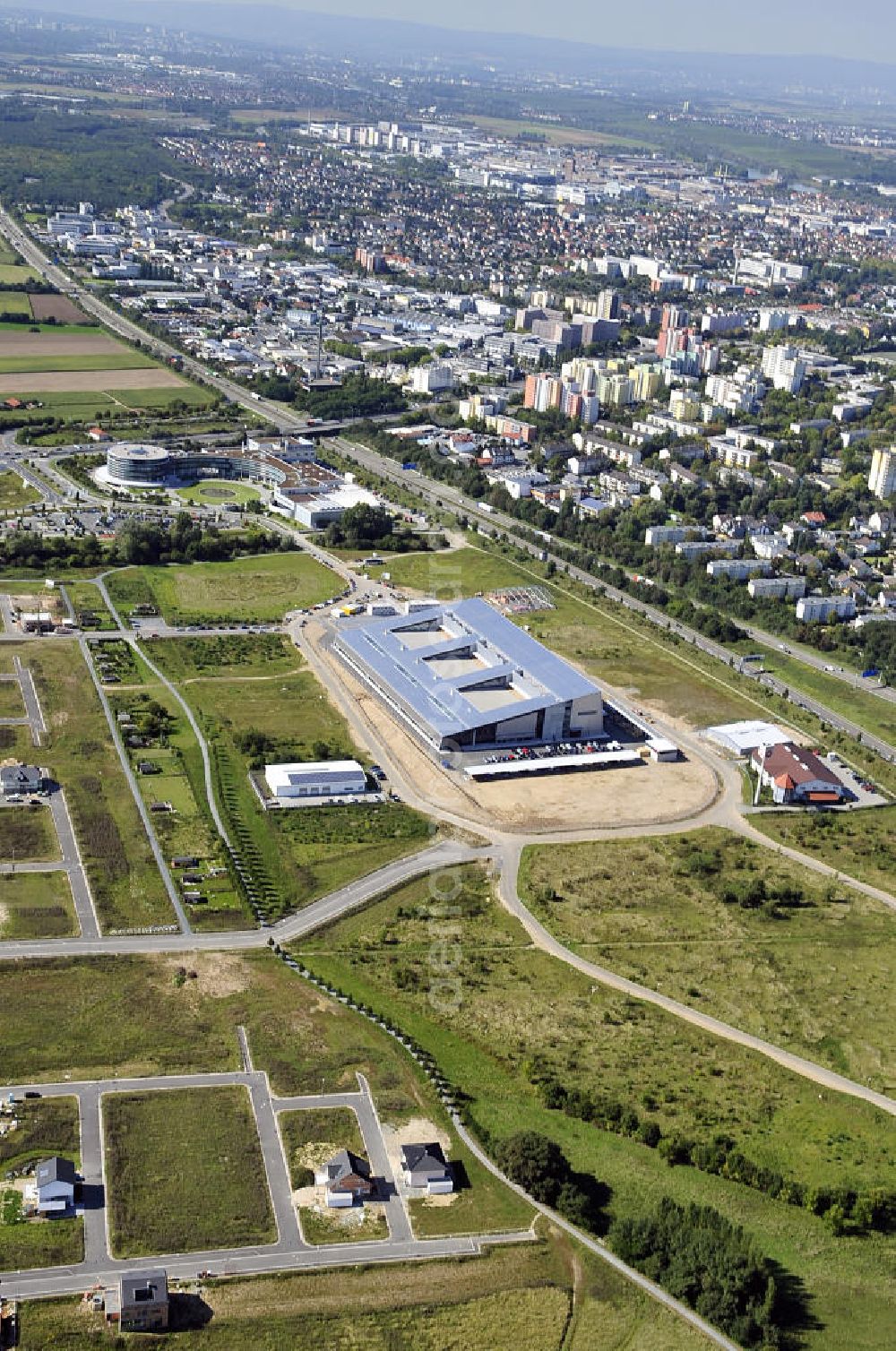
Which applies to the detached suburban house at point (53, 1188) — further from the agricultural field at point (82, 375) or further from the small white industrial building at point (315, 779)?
the agricultural field at point (82, 375)

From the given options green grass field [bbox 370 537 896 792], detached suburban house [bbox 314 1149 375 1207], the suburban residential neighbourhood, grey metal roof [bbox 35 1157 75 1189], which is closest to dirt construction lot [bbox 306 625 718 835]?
the suburban residential neighbourhood

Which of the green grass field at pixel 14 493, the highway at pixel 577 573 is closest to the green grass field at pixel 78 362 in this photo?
the highway at pixel 577 573

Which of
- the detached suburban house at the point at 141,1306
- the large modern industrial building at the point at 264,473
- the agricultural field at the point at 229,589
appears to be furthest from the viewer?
the large modern industrial building at the point at 264,473

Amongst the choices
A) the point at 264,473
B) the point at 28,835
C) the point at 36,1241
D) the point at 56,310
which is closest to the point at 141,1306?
the point at 36,1241

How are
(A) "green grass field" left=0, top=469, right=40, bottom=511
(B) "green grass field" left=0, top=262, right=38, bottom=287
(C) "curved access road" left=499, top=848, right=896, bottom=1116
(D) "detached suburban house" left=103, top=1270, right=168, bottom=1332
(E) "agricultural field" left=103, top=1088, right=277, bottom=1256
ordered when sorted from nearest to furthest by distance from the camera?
(D) "detached suburban house" left=103, top=1270, right=168, bottom=1332
(E) "agricultural field" left=103, top=1088, right=277, bottom=1256
(C) "curved access road" left=499, top=848, right=896, bottom=1116
(A) "green grass field" left=0, top=469, right=40, bottom=511
(B) "green grass field" left=0, top=262, right=38, bottom=287

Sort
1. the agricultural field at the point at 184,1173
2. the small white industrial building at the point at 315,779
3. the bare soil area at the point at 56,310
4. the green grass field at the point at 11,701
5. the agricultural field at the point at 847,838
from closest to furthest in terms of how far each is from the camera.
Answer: the agricultural field at the point at 184,1173
the agricultural field at the point at 847,838
the small white industrial building at the point at 315,779
the green grass field at the point at 11,701
the bare soil area at the point at 56,310

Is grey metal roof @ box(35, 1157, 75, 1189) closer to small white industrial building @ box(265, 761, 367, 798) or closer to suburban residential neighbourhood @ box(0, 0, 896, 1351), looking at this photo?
suburban residential neighbourhood @ box(0, 0, 896, 1351)

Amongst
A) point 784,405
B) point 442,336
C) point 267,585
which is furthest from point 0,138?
point 267,585
